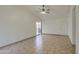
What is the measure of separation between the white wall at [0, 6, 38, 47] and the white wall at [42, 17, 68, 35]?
4.01 meters

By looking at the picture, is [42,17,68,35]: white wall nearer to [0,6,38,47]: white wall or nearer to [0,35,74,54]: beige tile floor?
[0,6,38,47]: white wall

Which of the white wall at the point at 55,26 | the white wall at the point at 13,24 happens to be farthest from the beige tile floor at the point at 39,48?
the white wall at the point at 55,26

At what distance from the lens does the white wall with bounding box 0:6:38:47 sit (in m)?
5.81

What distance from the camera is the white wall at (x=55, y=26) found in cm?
1150

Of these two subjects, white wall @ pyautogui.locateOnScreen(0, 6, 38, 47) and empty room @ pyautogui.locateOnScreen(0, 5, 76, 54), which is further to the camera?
white wall @ pyautogui.locateOnScreen(0, 6, 38, 47)

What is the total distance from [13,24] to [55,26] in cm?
652

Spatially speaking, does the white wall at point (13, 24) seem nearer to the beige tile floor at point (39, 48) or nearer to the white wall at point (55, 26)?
the beige tile floor at point (39, 48)

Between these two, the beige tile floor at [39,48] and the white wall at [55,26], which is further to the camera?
the white wall at [55,26]

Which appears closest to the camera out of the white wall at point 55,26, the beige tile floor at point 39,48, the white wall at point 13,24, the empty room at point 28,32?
the beige tile floor at point 39,48

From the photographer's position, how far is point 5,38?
19.8ft

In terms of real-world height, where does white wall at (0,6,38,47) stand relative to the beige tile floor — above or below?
above

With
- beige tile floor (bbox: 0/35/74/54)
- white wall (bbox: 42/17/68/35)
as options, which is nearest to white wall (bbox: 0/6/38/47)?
beige tile floor (bbox: 0/35/74/54)

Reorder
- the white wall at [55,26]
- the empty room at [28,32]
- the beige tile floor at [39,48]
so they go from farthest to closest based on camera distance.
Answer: the white wall at [55,26], the empty room at [28,32], the beige tile floor at [39,48]

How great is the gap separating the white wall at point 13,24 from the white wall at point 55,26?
401 cm
